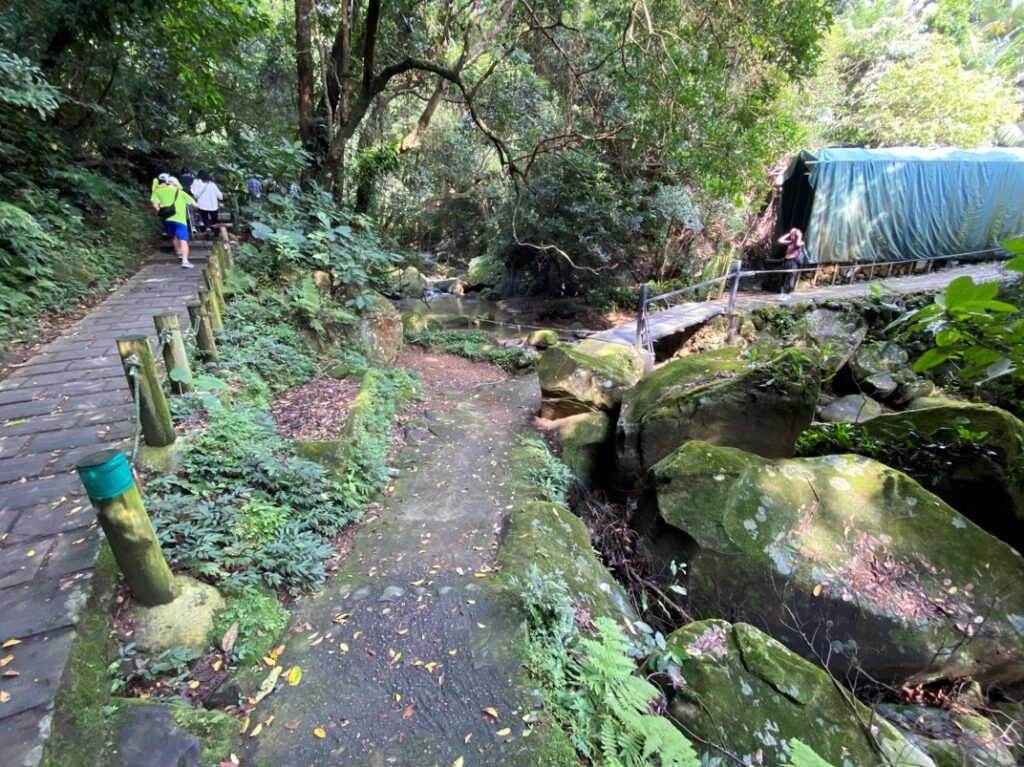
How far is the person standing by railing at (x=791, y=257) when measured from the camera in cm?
1196

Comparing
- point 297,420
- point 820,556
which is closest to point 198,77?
point 297,420

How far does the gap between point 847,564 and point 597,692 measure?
2510 millimetres

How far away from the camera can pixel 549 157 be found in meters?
12.2

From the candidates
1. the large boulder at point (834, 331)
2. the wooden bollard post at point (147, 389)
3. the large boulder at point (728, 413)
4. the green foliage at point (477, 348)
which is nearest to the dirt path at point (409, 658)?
the wooden bollard post at point (147, 389)

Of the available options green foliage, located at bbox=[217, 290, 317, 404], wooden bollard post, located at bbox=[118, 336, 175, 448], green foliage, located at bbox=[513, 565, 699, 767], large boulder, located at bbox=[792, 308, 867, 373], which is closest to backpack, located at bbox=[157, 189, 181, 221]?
green foliage, located at bbox=[217, 290, 317, 404]

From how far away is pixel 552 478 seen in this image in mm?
5211

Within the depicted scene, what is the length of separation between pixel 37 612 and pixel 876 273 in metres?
17.3

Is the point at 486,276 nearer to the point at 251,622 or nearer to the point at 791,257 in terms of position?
the point at 791,257

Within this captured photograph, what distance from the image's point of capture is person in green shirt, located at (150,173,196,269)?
8117 mm

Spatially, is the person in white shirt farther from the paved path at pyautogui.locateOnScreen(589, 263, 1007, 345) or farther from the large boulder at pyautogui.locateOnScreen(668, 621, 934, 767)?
the large boulder at pyautogui.locateOnScreen(668, 621, 934, 767)

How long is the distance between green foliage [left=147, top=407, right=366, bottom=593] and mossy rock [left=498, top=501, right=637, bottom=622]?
4.52 feet

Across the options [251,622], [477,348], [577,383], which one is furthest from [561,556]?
[477,348]

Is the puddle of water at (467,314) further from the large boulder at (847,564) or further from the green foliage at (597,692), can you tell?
the green foliage at (597,692)

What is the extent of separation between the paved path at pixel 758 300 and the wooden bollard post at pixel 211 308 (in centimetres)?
588
